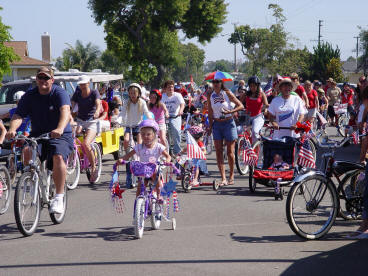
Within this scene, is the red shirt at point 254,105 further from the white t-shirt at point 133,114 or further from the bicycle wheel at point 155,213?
the bicycle wheel at point 155,213

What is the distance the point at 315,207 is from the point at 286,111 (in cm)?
325

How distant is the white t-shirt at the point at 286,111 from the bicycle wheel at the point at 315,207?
313 centimetres

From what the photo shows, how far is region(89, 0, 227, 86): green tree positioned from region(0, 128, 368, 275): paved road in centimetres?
4217

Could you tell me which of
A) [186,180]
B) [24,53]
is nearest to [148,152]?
[186,180]

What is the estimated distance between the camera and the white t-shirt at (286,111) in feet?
32.6

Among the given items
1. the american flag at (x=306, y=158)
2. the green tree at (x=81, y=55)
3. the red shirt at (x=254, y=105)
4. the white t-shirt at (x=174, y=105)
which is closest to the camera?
the american flag at (x=306, y=158)

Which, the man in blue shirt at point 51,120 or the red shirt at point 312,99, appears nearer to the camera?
the man in blue shirt at point 51,120

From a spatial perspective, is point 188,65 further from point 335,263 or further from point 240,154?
point 335,263

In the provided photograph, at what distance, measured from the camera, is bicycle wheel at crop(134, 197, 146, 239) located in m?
6.82

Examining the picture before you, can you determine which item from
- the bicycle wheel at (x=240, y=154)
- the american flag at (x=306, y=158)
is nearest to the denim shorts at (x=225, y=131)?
the bicycle wheel at (x=240, y=154)

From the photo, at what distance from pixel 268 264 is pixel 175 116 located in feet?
26.2

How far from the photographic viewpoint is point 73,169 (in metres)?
10.9

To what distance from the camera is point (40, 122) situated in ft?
25.4

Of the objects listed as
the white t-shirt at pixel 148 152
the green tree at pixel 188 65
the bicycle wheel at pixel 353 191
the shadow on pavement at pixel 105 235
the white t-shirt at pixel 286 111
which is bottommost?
the shadow on pavement at pixel 105 235
